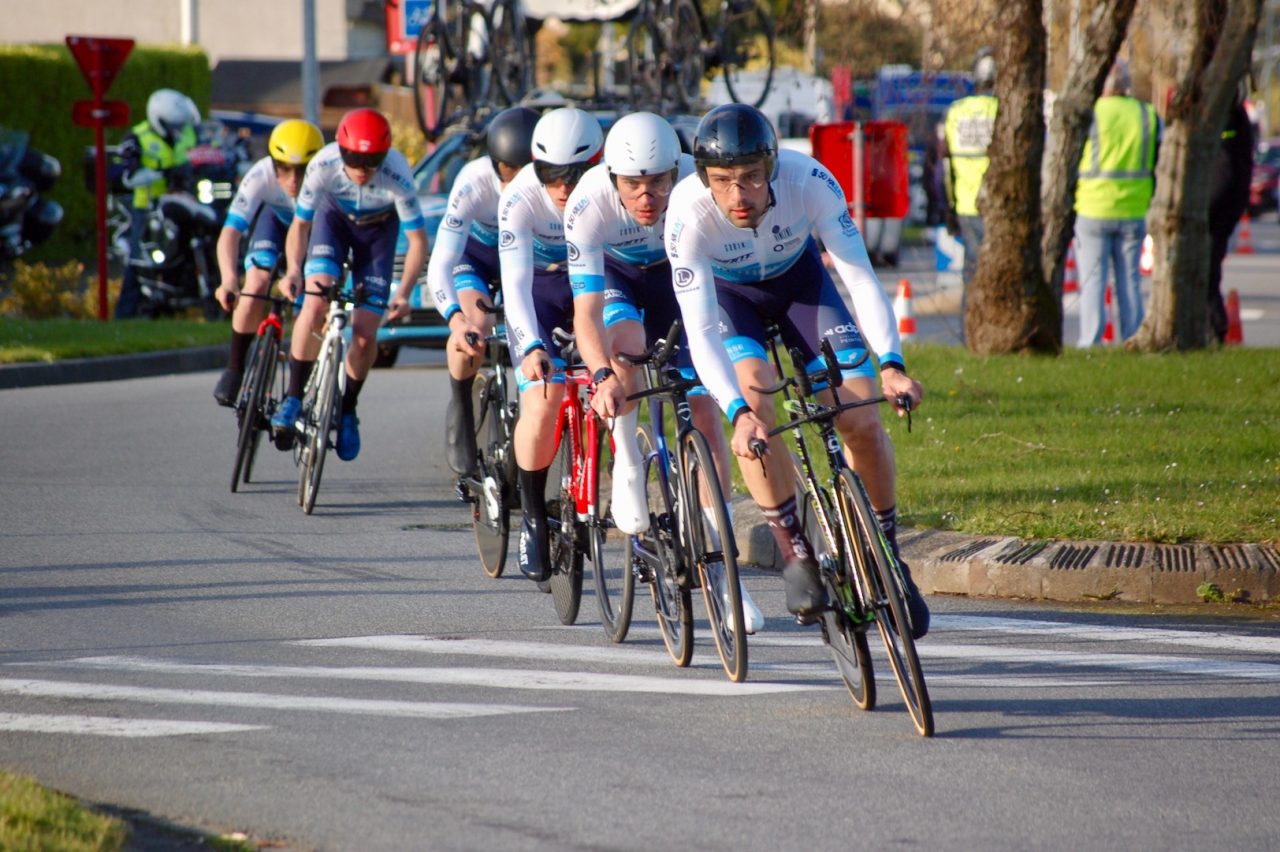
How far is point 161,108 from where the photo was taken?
21.7 meters

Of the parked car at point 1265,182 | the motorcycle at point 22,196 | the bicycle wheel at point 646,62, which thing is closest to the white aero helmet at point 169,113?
the bicycle wheel at point 646,62

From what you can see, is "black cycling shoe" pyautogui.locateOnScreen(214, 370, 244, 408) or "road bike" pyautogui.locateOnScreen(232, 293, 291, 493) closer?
"road bike" pyautogui.locateOnScreen(232, 293, 291, 493)

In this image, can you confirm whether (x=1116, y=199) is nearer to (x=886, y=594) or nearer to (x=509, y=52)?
(x=509, y=52)

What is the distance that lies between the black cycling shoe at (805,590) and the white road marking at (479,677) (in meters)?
0.44

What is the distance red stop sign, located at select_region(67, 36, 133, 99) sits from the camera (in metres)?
19.9

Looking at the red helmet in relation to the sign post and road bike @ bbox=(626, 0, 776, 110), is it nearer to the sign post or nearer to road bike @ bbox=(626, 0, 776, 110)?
the sign post

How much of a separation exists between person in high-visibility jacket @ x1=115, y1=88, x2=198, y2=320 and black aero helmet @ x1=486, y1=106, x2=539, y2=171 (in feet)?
44.6

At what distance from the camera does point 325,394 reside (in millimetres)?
10391

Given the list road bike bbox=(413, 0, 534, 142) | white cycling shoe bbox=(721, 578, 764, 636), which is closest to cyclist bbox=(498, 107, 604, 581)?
white cycling shoe bbox=(721, 578, 764, 636)

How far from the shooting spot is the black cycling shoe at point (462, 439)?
30.3ft

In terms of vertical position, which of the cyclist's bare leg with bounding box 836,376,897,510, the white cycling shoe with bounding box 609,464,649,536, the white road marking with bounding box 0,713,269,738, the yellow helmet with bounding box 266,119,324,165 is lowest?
the white road marking with bounding box 0,713,269,738

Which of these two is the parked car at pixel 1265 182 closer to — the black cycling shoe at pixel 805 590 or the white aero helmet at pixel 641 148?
the white aero helmet at pixel 641 148

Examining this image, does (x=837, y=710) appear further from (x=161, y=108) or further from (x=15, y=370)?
(x=161, y=108)

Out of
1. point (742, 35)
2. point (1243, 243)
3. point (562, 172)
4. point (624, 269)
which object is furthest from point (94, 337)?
point (1243, 243)
